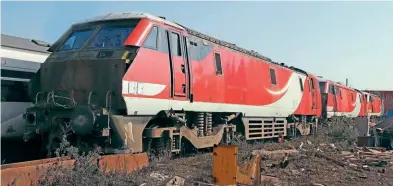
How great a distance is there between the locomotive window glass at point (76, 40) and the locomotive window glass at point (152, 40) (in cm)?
138

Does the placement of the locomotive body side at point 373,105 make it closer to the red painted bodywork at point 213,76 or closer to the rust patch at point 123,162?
the red painted bodywork at point 213,76

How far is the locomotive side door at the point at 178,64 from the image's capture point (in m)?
8.54

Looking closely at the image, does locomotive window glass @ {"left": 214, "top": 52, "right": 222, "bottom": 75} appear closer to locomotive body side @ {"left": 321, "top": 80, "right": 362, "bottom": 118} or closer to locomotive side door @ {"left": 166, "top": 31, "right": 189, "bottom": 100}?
locomotive side door @ {"left": 166, "top": 31, "right": 189, "bottom": 100}

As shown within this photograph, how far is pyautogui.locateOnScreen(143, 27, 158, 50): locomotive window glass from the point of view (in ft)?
25.9

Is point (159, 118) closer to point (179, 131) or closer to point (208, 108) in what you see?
point (179, 131)

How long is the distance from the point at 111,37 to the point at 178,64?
5.19ft

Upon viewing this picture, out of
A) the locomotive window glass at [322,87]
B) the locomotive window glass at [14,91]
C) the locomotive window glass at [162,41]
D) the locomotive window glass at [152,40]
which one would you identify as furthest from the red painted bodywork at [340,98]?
the locomotive window glass at [14,91]

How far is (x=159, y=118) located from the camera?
334 inches

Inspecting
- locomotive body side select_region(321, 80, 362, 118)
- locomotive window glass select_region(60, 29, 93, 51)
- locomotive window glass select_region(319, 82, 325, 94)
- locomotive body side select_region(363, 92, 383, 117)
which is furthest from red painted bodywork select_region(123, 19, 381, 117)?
locomotive body side select_region(363, 92, 383, 117)

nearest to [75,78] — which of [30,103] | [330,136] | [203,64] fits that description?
[30,103]

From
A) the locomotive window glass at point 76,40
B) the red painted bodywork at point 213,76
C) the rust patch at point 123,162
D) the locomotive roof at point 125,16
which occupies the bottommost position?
the rust patch at point 123,162

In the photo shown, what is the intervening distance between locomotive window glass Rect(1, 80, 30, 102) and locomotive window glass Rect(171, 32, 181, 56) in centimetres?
346

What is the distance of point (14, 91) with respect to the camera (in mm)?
8805

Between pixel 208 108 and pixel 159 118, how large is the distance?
1.83m
